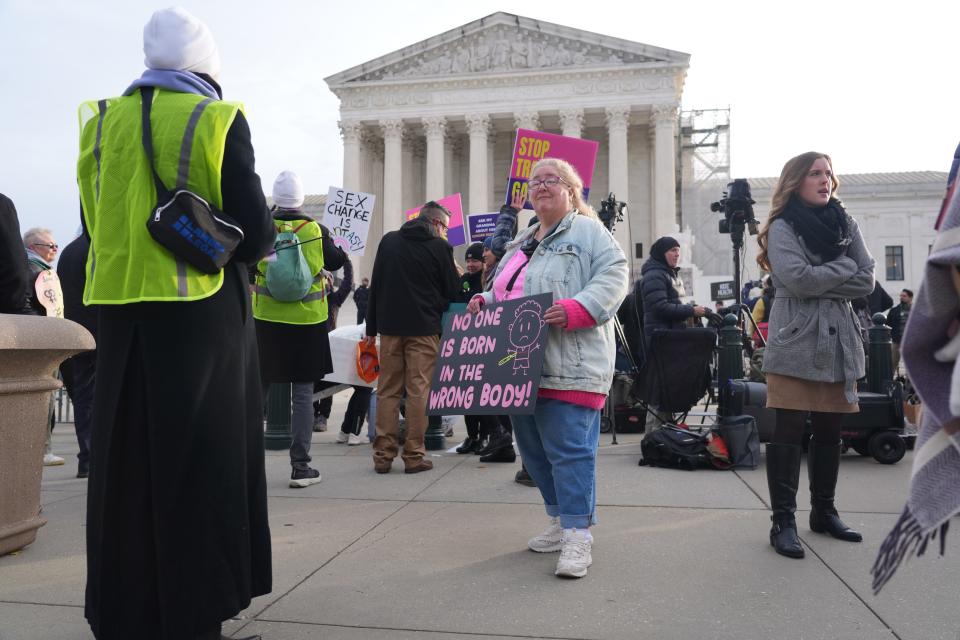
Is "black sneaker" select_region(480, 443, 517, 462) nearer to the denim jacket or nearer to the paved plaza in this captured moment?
the paved plaza

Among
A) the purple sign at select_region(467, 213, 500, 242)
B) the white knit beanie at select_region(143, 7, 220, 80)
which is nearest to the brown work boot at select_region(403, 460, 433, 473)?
the white knit beanie at select_region(143, 7, 220, 80)

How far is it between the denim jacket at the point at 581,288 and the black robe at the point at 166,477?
4.83 ft

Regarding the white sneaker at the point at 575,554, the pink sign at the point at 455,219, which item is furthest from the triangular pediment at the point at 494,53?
the white sneaker at the point at 575,554

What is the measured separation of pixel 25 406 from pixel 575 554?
8.42ft

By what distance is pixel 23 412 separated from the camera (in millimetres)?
3455

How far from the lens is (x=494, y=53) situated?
4575 cm

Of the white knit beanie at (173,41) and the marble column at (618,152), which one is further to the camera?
the marble column at (618,152)

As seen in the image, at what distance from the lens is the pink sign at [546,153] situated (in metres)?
8.41

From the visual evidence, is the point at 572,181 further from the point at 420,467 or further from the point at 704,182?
the point at 704,182

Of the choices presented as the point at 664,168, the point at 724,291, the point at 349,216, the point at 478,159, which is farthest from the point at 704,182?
the point at 349,216

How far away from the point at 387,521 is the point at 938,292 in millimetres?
3337

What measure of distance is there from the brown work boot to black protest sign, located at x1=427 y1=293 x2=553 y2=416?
2145 millimetres

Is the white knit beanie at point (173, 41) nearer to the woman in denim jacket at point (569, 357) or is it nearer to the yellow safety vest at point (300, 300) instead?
the woman in denim jacket at point (569, 357)

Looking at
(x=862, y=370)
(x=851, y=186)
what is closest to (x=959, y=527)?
(x=862, y=370)
